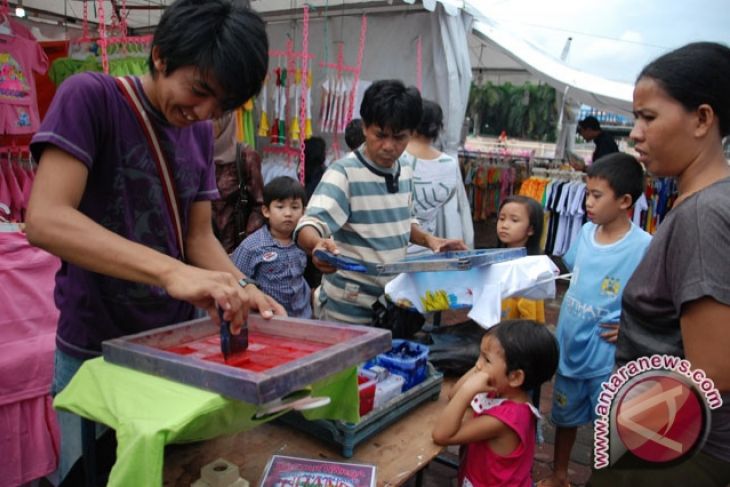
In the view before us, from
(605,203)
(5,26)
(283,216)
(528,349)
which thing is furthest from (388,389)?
(5,26)

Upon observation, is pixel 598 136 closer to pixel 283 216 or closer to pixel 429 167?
pixel 429 167

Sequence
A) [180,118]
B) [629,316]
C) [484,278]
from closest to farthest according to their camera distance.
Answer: [180,118]
[629,316]
[484,278]

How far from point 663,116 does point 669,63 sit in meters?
0.14

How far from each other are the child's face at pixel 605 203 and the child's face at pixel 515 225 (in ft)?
1.60

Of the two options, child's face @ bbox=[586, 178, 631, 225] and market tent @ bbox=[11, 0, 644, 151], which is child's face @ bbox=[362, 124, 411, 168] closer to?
child's face @ bbox=[586, 178, 631, 225]

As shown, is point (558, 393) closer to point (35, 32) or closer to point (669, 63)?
point (669, 63)

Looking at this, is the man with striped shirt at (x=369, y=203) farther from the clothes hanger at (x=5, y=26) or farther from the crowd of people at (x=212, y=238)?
the clothes hanger at (x=5, y=26)

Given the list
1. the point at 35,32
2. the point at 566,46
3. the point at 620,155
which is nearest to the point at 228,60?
the point at 620,155

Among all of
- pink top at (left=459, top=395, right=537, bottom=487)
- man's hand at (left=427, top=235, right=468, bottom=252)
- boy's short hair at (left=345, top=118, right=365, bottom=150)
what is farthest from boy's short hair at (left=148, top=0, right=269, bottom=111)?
boy's short hair at (left=345, top=118, right=365, bottom=150)

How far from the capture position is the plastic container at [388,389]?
72.2 inches

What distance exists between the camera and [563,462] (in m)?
2.87

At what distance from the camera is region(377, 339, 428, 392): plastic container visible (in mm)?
2020

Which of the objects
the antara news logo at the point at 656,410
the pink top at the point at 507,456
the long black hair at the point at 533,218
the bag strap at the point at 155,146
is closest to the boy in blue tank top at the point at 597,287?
the long black hair at the point at 533,218

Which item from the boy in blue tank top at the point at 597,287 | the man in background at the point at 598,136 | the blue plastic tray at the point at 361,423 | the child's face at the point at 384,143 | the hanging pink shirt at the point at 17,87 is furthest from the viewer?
the man in background at the point at 598,136
